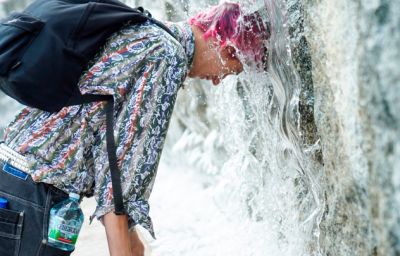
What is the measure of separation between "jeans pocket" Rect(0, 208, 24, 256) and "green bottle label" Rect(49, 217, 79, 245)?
0.37ft

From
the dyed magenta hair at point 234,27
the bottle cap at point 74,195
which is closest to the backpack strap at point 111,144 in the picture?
the bottle cap at point 74,195

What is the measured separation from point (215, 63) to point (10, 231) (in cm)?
105

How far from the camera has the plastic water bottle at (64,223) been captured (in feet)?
7.06

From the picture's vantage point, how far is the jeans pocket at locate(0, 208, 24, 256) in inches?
83.8

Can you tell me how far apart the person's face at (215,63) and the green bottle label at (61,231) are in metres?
0.80

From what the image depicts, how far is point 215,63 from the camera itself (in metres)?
2.49

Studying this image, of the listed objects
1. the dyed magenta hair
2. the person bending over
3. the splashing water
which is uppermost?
the dyed magenta hair

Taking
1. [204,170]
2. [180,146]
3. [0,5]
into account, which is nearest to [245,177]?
[204,170]

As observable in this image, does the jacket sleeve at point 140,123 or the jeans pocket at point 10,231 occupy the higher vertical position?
the jacket sleeve at point 140,123

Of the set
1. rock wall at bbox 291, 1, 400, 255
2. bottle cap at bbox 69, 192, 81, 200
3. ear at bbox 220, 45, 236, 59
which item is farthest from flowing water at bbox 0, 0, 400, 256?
bottle cap at bbox 69, 192, 81, 200

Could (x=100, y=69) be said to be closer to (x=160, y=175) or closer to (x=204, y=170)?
(x=204, y=170)

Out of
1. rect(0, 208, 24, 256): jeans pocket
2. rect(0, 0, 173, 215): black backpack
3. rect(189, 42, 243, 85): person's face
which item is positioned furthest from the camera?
rect(189, 42, 243, 85): person's face

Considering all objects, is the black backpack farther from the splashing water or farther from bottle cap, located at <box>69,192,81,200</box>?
the splashing water

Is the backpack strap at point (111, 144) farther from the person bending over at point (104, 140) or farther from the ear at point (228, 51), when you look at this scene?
the ear at point (228, 51)
